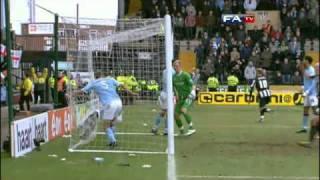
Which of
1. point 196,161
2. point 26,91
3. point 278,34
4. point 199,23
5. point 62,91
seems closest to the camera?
point 196,161

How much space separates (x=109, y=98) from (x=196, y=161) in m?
2.45

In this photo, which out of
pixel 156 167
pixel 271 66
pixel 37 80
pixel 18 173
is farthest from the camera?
pixel 37 80

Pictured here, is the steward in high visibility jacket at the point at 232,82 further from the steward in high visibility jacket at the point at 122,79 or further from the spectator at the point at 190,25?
the steward in high visibility jacket at the point at 122,79

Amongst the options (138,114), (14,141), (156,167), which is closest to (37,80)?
(138,114)

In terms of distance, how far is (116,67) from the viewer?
11617 millimetres

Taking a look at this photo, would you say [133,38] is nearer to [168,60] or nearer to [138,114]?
[168,60]

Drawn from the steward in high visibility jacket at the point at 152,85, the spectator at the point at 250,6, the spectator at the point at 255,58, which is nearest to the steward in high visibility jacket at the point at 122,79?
the steward in high visibility jacket at the point at 152,85

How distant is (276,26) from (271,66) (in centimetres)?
362

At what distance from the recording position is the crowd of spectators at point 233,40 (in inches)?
392

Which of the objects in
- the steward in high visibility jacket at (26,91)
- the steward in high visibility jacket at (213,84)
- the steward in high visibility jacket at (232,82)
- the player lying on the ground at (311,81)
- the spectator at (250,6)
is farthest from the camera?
the steward in high visibility jacket at (213,84)

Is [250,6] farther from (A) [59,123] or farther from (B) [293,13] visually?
(A) [59,123]

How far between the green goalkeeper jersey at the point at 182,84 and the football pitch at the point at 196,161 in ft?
2.51

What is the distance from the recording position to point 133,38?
1081cm

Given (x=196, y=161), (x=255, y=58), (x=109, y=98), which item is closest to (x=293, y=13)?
(x=196, y=161)
